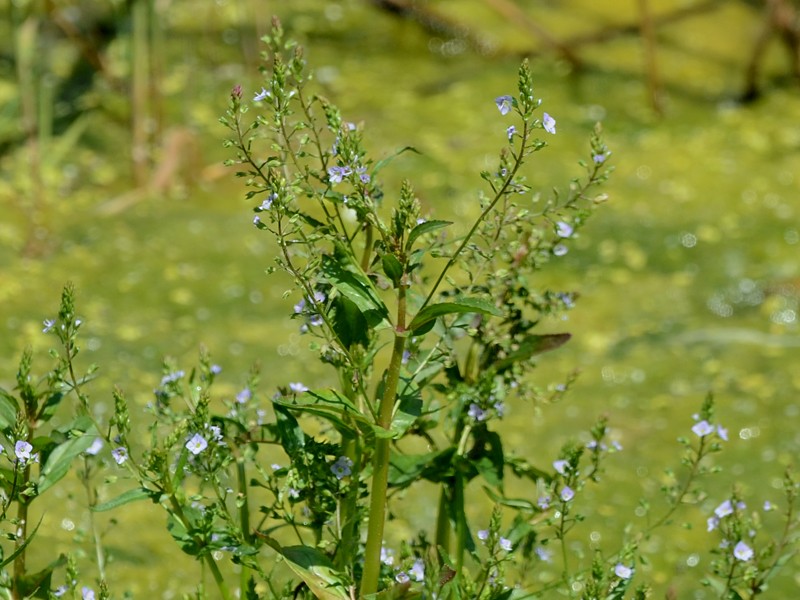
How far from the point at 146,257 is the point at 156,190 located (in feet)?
1.10

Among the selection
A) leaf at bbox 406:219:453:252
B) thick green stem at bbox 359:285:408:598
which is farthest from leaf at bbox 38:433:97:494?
leaf at bbox 406:219:453:252

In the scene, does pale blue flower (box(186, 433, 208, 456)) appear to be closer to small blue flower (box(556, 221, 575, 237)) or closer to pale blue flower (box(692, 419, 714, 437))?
small blue flower (box(556, 221, 575, 237))

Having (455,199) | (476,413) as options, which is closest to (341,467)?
(476,413)

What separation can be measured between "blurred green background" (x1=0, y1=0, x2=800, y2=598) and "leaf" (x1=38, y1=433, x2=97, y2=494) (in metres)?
0.74

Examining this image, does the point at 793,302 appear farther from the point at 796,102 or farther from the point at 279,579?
the point at 279,579

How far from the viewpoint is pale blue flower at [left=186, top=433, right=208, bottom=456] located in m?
1.33

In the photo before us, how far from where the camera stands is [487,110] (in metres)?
3.70

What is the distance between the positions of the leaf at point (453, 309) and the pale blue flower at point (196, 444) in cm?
26

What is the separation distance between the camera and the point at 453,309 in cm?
123

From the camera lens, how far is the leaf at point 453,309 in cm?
122

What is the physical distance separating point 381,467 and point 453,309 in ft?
0.66

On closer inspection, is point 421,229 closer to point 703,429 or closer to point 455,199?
point 703,429

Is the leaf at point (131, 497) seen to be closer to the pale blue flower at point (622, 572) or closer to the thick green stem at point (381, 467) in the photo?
the thick green stem at point (381, 467)

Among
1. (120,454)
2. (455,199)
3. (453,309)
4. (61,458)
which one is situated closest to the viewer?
(453,309)
